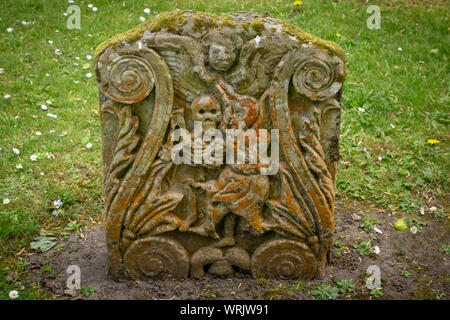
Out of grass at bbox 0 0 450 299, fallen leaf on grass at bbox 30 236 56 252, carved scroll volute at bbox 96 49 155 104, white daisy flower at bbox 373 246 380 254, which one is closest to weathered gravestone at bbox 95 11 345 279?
carved scroll volute at bbox 96 49 155 104

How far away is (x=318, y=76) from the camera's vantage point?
3133mm

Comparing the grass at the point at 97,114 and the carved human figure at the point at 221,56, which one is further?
the grass at the point at 97,114

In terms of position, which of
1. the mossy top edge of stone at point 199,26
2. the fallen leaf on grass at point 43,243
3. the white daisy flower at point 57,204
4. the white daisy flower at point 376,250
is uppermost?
the mossy top edge of stone at point 199,26

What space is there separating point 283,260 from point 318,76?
1.33 m

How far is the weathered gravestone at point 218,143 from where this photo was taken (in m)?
3.12

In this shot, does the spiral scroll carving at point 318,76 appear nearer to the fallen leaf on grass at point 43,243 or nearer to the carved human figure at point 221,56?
the carved human figure at point 221,56

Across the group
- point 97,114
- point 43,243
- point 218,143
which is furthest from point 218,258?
point 97,114

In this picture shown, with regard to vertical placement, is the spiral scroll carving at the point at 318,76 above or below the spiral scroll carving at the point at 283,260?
above

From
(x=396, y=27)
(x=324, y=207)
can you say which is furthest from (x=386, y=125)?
(x=324, y=207)

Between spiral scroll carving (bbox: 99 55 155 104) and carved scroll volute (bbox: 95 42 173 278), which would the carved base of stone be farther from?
spiral scroll carving (bbox: 99 55 155 104)

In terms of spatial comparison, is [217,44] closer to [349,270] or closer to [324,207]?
[324,207]

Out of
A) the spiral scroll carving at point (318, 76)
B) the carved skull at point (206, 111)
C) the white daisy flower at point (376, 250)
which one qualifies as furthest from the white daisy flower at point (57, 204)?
the white daisy flower at point (376, 250)

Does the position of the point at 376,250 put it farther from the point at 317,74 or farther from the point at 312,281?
the point at 317,74
